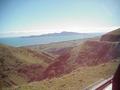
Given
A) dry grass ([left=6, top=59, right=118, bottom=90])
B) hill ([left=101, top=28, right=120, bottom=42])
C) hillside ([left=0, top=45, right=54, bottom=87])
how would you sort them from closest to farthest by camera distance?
hillside ([left=0, top=45, right=54, bottom=87]), dry grass ([left=6, top=59, right=118, bottom=90]), hill ([left=101, top=28, right=120, bottom=42])

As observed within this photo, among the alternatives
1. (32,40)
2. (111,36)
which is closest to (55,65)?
(32,40)

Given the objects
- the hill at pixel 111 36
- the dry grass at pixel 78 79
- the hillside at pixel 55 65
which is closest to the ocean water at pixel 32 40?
the hillside at pixel 55 65

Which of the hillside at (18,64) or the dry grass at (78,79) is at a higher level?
the hillside at (18,64)

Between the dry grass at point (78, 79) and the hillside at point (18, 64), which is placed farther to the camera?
the dry grass at point (78, 79)

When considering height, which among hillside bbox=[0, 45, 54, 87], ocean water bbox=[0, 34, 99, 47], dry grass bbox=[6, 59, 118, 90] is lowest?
dry grass bbox=[6, 59, 118, 90]

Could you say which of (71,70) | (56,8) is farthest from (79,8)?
(71,70)

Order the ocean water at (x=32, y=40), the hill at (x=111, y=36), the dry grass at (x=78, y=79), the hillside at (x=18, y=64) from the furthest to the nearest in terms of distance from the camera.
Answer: the hill at (x=111, y=36) → the dry grass at (x=78, y=79) → the hillside at (x=18, y=64) → the ocean water at (x=32, y=40)

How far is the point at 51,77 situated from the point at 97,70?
1.12 meters

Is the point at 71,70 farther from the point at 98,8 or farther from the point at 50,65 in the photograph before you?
the point at 98,8

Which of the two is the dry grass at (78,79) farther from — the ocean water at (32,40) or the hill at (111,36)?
the ocean water at (32,40)

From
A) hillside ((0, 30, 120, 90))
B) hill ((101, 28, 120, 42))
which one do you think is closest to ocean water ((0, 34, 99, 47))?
hillside ((0, 30, 120, 90))

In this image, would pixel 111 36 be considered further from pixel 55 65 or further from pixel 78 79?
pixel 55 65

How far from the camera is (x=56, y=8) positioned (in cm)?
406

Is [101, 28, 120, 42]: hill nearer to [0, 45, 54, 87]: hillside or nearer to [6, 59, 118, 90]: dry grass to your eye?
[6, 59, 118, 90]: dry grass
